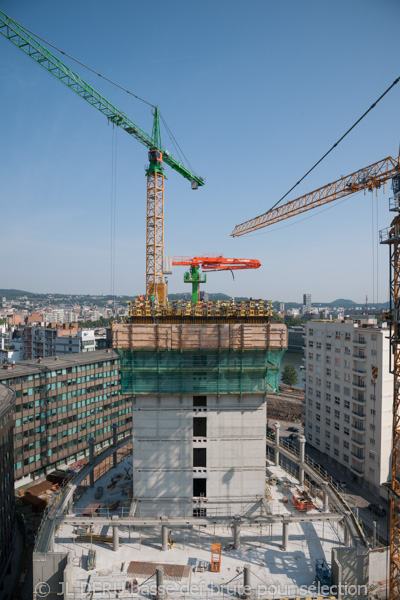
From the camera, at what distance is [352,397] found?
4872 centimetres

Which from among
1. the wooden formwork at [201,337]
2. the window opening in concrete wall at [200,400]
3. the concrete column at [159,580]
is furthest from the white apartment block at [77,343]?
the concrete column at [159,580]

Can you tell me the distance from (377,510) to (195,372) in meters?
34.0

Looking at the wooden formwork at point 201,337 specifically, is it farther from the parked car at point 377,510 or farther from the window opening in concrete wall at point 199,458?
the parked car at point 377,510

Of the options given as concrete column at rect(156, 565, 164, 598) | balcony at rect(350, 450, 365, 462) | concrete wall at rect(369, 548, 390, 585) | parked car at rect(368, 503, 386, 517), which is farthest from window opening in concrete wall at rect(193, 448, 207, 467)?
balcony at rect(350, 450, 365, 462)

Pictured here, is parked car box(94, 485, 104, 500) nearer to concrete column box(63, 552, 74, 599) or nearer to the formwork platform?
concrete column box(63, 552, 74, 599)

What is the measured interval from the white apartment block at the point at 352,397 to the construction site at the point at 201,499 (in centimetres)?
2013

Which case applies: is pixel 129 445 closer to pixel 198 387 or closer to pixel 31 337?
pixel 198 387

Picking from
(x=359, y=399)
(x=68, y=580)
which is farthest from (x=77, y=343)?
(x=68, y=580)

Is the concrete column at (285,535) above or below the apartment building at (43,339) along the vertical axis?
below

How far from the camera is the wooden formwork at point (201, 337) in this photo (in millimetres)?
22203

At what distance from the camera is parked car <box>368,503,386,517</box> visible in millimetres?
41656

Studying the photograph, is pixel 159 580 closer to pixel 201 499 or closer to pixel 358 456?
pixel 201 499

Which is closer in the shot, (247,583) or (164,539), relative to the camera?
(247,583)

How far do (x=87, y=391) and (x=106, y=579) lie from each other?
4284 cm
